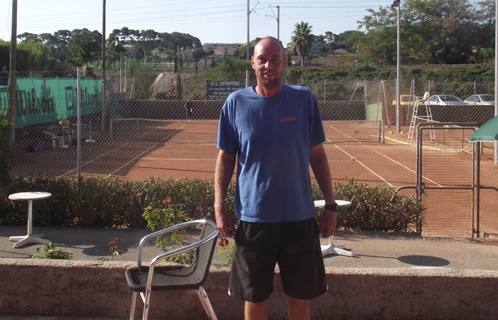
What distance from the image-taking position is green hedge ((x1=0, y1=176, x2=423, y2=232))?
7.00 metres

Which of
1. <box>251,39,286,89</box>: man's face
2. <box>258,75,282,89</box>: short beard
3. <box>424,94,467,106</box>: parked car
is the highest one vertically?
<box>424,94,467,106</box>: parked car

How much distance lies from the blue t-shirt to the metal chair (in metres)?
0.37

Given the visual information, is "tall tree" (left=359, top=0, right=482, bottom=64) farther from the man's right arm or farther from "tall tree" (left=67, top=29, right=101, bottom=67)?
the man's right arm

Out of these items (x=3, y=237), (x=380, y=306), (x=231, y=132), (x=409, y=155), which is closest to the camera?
(x=231, y=132)

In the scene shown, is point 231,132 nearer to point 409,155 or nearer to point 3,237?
point 3,237

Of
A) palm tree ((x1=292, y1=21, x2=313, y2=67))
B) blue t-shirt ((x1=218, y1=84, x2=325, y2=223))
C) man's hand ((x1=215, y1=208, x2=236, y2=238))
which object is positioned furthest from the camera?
palm tree ((x1=292, y1=21, x2=313, y2=67))

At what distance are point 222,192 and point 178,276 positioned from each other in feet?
2.23

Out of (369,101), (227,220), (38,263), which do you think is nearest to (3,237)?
(38,263)

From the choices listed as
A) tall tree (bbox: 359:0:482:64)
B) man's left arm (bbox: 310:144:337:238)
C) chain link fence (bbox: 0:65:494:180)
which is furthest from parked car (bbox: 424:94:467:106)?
man's left arm (bbox: 310:144:337:238)

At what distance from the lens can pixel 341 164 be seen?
16.6 metres

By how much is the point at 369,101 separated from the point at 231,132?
107 ft

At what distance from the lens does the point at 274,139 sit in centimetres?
291

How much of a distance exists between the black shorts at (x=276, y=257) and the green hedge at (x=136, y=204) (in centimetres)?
398

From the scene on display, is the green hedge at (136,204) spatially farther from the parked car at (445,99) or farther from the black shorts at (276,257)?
the parked car at (445,99)
